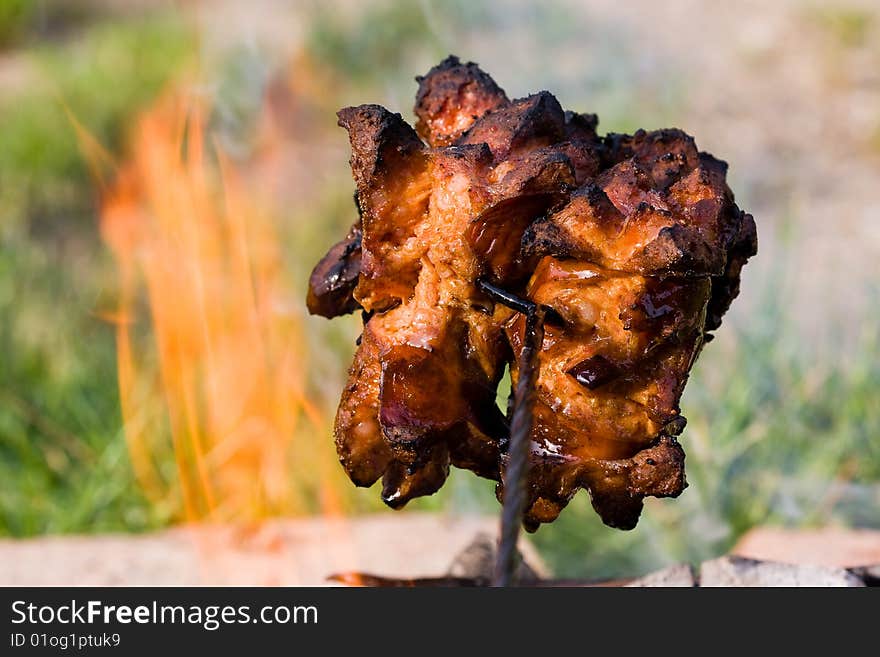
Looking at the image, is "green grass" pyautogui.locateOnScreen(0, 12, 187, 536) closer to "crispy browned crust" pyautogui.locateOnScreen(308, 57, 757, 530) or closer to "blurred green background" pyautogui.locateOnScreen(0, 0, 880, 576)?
"blurred green background" pyautogui.locateOnScreen(0, 0, 880, 576)

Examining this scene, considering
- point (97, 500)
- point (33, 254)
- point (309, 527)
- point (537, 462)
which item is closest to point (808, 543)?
point (309, 527)

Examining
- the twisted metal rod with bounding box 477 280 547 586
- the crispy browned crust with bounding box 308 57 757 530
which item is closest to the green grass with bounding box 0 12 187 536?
the crispy browned crust with bounding box 308 57 757 530

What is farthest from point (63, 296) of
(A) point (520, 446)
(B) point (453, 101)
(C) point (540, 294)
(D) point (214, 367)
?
(A) point (520, 446)

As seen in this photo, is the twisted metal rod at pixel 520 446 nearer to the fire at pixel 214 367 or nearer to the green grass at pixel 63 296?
the fire at pixel 214 367

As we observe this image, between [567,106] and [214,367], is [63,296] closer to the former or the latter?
[214,367]

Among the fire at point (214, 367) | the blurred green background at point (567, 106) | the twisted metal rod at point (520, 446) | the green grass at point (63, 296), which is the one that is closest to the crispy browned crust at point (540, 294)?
the twisted metal rod at point (520, 446)

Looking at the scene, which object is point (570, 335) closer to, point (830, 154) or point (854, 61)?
point (830, 154)
